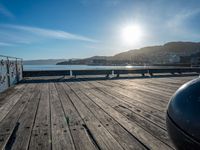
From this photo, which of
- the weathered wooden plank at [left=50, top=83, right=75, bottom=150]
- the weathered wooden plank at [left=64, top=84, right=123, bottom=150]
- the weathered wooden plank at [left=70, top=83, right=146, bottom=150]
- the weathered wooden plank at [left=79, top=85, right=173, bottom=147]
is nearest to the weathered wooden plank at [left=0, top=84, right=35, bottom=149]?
the weathered wooden plank at [left=50, top=83, right=75, bottom=150]

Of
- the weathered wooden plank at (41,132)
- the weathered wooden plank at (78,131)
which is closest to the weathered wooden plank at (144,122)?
the weathered wooden plank at (78,131)

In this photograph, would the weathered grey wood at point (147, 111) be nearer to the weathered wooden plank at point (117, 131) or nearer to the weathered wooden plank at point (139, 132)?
the weathered wooden plank at point (139, 132)

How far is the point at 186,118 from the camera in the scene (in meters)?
1.62

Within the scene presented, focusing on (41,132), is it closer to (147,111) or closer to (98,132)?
(98,132)

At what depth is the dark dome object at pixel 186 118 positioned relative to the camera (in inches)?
60.5

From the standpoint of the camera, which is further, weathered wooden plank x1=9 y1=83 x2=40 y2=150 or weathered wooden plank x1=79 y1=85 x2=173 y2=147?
weathered wooden plank x1=79 y1=85 x2=173 y2=147

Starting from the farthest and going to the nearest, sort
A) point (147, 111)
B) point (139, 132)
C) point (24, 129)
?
point (147, 111) < point (24, 129) < point (139, 132)

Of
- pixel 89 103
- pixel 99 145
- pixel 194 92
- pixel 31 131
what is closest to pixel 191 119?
pixel 194 92

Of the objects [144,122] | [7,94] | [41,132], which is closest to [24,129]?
[41,132]

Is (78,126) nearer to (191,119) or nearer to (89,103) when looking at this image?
(89,103)

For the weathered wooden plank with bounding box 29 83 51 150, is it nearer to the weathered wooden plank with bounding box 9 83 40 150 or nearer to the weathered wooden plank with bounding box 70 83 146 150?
the weathered wooden plank with bounding box 9 83 40 150

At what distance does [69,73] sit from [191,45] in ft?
499

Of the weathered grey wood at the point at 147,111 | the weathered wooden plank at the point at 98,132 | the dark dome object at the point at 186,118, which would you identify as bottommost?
the weathered wooden plank at the point at 98,132

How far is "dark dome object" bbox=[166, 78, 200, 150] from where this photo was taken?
154cm
